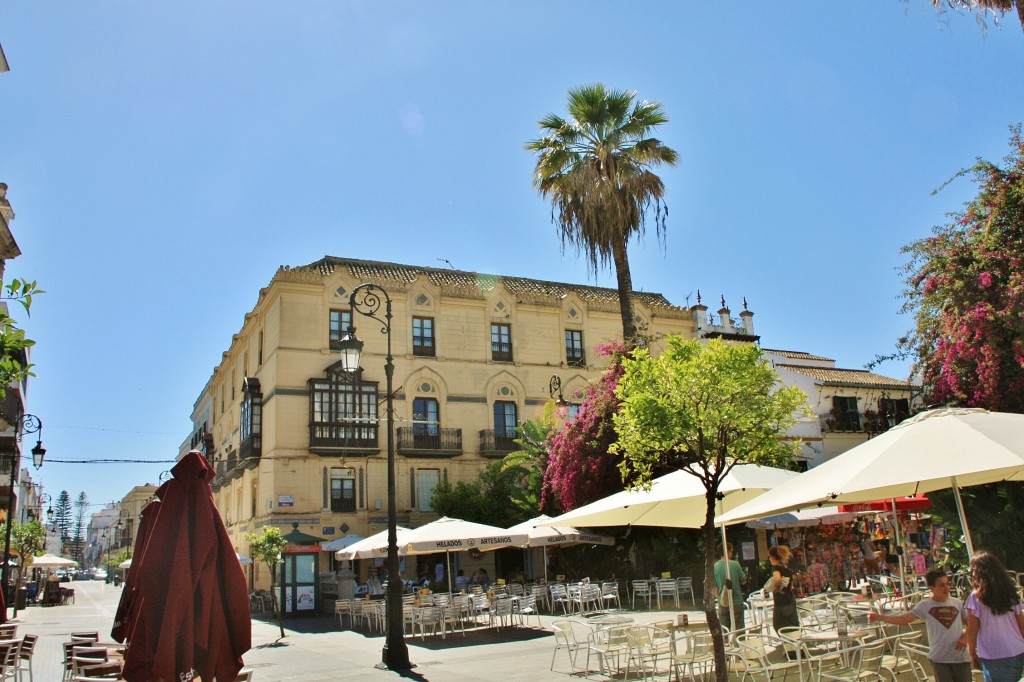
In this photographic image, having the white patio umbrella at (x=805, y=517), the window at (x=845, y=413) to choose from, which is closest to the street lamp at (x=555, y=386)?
the window at (x=845, y=413)

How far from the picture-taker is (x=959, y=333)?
715 inches

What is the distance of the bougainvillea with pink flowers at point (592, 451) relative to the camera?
74.8 ft

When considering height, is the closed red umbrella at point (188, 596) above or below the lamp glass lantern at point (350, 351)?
below

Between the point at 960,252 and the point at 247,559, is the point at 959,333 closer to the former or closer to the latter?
the point at 960,252

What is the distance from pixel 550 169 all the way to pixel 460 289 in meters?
13.7

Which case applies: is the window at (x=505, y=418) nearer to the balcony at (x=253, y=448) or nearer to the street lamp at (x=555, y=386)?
the street lamp at (x=555, y=386)

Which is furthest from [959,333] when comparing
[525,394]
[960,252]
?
[525,394]

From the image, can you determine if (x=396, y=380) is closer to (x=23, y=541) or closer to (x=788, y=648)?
(x=23, y=541)

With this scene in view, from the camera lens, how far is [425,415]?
35094mm

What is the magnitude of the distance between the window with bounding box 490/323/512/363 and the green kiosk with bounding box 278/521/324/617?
11.6m

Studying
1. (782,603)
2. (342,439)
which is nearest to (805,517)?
(782,603)

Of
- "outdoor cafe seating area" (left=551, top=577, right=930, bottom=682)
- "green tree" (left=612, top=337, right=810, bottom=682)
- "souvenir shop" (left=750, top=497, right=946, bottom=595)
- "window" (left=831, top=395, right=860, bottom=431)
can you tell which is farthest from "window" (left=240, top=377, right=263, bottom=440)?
"green tree" (left=612, top=337, right=810, bottom=682)

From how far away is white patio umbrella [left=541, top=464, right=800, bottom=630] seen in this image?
39.2 feet

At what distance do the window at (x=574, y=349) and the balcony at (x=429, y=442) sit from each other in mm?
6699
